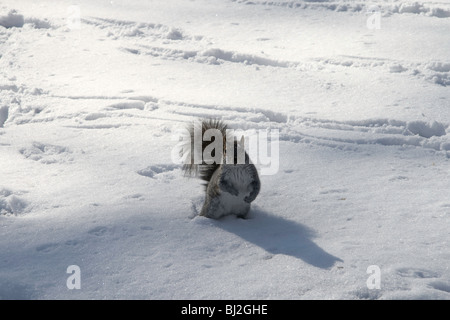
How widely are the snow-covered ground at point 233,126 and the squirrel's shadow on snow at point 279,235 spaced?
0.04 feet

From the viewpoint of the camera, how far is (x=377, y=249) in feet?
10.9

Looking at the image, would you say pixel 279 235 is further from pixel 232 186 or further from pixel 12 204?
pixel 12 204

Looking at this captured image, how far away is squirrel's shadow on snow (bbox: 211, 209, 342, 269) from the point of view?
10.7ft

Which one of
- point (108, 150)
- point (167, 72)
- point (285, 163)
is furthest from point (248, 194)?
point (167, 72)

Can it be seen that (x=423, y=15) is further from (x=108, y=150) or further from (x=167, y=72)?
(x=108, y=150)

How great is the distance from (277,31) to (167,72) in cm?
197
